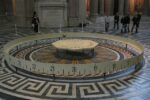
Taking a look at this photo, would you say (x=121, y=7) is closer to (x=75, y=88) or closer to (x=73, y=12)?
(x=73, y=12)

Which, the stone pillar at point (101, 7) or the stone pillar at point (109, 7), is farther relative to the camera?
the stone pillar at point (109, 7)

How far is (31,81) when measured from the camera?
22.4 feet

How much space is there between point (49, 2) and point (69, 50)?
8.86 metres

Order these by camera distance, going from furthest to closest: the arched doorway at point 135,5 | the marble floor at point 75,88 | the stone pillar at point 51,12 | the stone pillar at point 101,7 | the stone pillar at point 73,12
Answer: the arched doorway at point 135,5
the stone pillar at point 101,7
the stone pillar at point 73,12
the stone pillar at point 51,12
the marble floor at point 75,88

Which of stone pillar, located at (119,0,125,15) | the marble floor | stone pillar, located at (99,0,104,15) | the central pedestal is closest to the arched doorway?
stone pillar, located at (119,0,125,15)

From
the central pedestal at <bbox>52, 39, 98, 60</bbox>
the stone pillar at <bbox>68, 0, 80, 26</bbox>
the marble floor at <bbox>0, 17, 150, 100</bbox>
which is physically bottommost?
the marble floor at <bbox>0, 17, 150, 100</bbox>

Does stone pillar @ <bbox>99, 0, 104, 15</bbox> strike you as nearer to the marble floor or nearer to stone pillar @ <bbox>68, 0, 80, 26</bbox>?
stone pillar @ <bbox>68, 0, 80, 26</bbox>

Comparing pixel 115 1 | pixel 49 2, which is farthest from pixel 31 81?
pixel 115 1

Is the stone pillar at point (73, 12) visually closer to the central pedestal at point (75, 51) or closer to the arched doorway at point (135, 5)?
the central pedestal at point (75, 51)

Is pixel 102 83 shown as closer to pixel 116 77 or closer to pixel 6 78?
pixel 116 77

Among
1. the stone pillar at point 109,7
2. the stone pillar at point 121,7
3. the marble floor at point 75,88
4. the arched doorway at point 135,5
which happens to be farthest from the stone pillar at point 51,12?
the arched doorway at point 135,5

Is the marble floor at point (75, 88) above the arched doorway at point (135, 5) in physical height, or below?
below

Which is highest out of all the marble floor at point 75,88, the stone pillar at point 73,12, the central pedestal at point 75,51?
the stone pillar at point 73,12

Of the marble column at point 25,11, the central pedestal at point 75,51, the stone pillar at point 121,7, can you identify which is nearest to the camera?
the central pedestal at point 75,51
